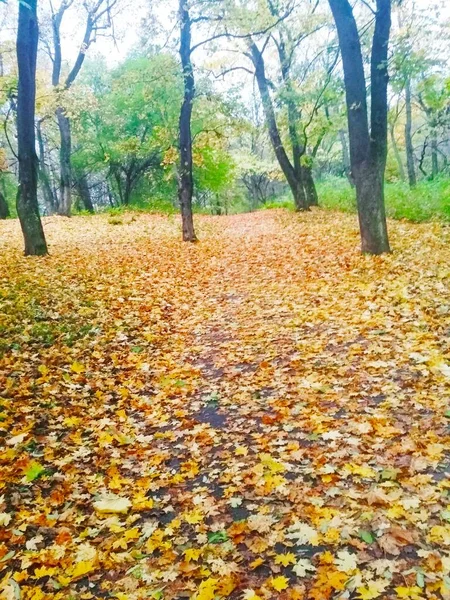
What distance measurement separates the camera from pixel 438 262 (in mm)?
8617

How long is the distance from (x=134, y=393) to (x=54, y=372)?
3.63ft

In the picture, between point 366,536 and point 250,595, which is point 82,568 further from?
point 366,536

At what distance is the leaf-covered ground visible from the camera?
115 inches

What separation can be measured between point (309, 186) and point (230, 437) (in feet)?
61.2

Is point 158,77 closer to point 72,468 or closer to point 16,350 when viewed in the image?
point 16,350

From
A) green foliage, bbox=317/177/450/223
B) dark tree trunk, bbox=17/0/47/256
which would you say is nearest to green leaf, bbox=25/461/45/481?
dark tree trunk, bbox=17/0/47/256

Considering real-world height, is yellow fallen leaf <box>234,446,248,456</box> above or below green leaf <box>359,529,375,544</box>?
above

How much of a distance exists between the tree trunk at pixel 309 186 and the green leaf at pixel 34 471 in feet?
60.8

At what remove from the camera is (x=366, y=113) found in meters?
9.25

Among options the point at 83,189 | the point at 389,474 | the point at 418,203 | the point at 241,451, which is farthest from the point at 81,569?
the point at 83,189

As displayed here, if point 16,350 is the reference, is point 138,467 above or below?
below

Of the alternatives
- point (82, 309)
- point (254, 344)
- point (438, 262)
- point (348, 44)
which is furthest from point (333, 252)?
point (82, 309)

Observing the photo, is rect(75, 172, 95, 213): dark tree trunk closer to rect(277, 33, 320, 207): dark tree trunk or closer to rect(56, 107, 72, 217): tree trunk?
rect(56, 107, 72, 217): tree trunk

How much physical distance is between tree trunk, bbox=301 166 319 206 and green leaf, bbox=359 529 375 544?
18994 mm
